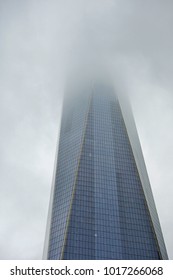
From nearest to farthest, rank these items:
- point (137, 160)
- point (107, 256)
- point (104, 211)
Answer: point (107, 256)
point (104, 211)
point (137, 160)

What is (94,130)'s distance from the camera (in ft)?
500

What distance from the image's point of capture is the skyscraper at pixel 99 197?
369ft

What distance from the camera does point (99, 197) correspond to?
419ft

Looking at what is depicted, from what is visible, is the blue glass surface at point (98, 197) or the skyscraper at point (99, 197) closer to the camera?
the blue glass surface at point (98, 197)

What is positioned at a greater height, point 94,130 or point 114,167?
point 94,130

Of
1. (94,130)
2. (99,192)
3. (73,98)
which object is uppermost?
(73,98)

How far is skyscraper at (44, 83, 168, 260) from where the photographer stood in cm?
11238

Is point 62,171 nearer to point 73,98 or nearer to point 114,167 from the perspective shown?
point 114,167

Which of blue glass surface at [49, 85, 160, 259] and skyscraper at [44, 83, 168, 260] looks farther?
skyscraper at [44, 83, 168, 260]
